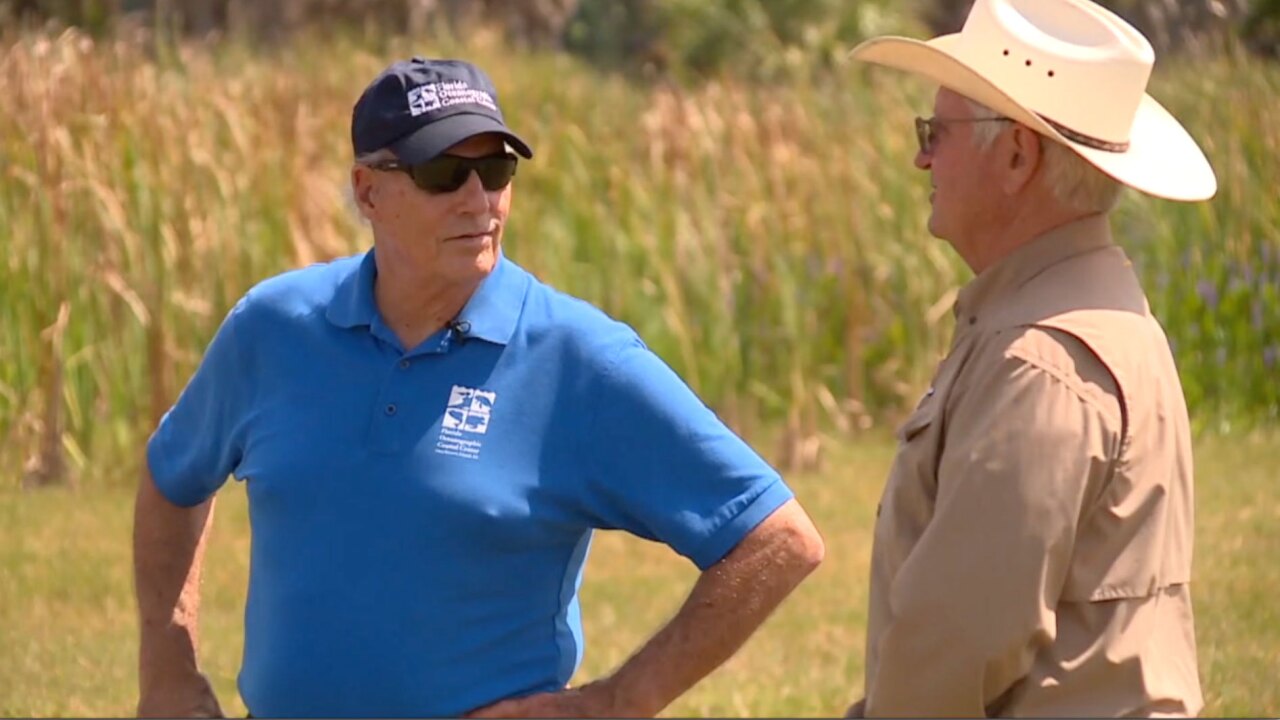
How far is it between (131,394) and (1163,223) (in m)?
4.86

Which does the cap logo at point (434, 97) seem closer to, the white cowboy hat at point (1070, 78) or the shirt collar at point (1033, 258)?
the white cowboy hat at point (1070, 78)

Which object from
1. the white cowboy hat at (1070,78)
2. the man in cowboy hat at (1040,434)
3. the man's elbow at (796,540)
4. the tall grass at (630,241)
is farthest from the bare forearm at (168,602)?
the tall grass at (630,241)

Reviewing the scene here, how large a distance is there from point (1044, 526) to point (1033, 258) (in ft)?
1.46

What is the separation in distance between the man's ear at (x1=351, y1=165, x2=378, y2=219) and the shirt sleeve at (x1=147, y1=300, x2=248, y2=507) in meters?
0.27

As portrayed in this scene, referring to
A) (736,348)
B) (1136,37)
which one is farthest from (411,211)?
(736,348)

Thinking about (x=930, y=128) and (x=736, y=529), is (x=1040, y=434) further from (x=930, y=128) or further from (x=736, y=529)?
(x=736, y=529)

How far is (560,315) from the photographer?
3.38 metres

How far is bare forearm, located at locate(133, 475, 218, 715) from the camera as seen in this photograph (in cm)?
358

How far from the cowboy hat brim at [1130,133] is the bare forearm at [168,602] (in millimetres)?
1509

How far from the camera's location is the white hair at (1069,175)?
2.89 m

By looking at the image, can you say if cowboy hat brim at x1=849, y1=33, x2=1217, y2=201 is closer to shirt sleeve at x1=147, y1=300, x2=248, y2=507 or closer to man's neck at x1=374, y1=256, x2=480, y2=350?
man's neck at x1=374, y1=256, x2=480, y2=350

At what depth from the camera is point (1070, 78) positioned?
2.93m

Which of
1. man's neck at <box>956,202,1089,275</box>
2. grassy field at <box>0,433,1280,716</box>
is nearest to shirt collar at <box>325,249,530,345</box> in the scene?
man's neck at <box>956,202,1089,275</box>

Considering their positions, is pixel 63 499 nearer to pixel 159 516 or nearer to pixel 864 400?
pixel 864 400
